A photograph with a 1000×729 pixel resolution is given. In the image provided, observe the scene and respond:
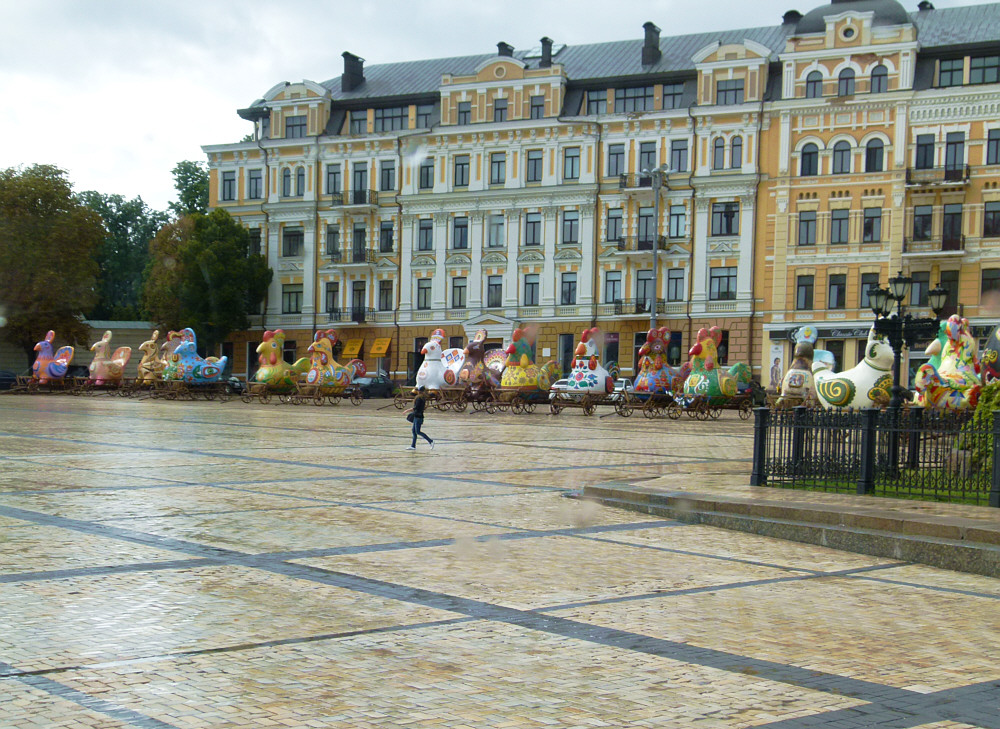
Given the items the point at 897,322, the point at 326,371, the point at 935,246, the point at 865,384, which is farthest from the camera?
the point at 935,246

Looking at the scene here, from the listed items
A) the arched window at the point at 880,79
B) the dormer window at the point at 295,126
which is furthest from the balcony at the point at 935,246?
the dormer window at the point at 295,126

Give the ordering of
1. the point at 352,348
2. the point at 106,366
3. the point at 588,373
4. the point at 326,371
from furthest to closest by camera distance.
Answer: the point at 352,348
the point at 106,366
the point at 326,371
the point at 588,373

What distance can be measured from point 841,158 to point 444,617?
4642 centimetres

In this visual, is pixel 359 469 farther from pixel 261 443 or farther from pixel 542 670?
pixel 542 670

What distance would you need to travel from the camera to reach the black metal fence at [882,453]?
1295cm

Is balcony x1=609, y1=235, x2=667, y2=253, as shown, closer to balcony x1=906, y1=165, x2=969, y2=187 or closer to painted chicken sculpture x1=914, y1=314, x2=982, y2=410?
balcony x1=906, y1=165, x2=969, y2=187

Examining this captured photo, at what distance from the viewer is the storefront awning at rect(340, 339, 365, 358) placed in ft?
195

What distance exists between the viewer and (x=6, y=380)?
57.6 metres

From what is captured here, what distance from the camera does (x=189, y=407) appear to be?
1505 inches

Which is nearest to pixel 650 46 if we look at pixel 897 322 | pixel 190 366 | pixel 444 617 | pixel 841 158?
pixel 841 158

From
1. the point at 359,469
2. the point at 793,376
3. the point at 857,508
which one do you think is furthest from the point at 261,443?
the point at 793,376

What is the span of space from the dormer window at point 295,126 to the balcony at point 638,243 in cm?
1840

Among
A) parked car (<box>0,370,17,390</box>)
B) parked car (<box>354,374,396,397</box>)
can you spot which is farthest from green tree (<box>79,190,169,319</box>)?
parked car (<box>354,374,396,397</box>)

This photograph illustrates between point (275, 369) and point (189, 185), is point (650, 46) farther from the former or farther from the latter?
point (189, 185)
